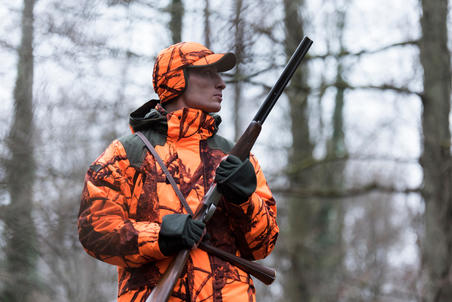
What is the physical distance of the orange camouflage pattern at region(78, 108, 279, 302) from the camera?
290 centimetres

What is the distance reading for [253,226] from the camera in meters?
3.06

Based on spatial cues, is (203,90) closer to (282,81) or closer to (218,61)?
(218,61)

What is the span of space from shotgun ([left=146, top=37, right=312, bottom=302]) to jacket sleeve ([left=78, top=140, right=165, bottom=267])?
0.12 m

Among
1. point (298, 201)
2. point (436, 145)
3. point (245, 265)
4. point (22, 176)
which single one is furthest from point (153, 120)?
point (298, 201)

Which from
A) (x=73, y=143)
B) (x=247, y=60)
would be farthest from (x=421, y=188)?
(x=73, y=143)

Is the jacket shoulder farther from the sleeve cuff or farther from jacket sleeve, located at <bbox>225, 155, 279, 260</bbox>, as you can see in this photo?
the sleeve cuff

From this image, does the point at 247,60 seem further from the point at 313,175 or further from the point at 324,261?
the point at 324,261

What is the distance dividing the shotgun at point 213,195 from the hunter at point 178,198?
0.06 metres

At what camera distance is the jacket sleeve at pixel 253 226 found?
3.03 meters

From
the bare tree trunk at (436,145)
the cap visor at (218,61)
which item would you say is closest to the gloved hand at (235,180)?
the cap visor at (218,61)

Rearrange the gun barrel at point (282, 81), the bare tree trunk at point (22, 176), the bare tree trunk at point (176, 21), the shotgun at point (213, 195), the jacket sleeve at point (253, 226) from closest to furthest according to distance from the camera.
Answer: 1. the shotgun at point (213, 195)
2. the jacket sleeve at point (253, 226)
3. the gun barrel at point (282, 81)
4. the bare tree trunk at point (22, 176)
5. the bare tree trunk at point (176, 21)

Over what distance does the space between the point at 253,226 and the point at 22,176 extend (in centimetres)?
530

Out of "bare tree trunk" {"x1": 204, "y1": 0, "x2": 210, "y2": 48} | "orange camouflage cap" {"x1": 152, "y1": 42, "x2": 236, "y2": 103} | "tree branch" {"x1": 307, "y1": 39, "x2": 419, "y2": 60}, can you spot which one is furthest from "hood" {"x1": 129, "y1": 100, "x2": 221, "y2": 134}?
"tree branch" {"x1": 307, "y1": 39, "x2": 419, "y2": 60}

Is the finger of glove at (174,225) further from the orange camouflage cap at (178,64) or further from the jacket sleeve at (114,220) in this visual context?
the orange camouflage cap at (178,64)
